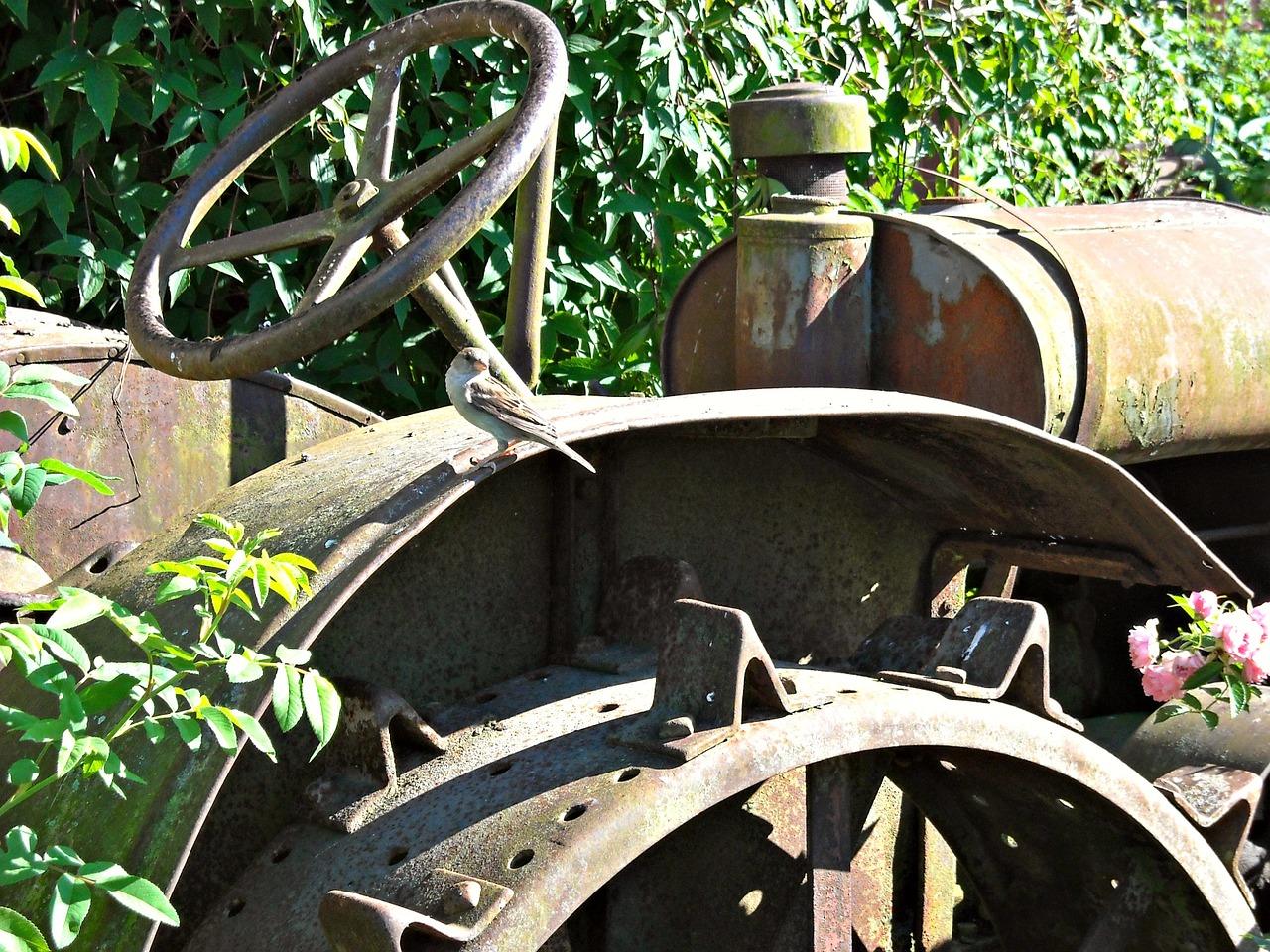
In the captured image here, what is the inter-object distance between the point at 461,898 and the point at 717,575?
0.79 meters

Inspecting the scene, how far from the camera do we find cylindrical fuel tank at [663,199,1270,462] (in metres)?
2.17

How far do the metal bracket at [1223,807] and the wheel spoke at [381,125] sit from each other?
134cm

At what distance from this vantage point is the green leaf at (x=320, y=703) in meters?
1.11

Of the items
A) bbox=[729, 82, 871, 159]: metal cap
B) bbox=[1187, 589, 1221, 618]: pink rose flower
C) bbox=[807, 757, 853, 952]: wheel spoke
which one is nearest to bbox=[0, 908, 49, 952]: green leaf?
bbox=[807, 757, 853, 952]: wheel spoke

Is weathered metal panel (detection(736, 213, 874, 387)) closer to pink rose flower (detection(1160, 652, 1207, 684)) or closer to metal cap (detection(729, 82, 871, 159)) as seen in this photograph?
metal cap (detection(729, 82, 871, 159))

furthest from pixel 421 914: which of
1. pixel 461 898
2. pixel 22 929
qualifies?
pixel 22 929

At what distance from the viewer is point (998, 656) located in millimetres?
1583

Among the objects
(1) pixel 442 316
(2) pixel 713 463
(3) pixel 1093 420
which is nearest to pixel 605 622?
(2) pixel 713 463

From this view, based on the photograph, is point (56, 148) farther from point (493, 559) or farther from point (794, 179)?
point (493, 559)

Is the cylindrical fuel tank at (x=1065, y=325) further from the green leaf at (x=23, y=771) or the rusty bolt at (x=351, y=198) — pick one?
the green leaf at (x=23, y=771)

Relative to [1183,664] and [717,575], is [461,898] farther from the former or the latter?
[1183,664]

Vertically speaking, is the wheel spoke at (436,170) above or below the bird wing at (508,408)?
above

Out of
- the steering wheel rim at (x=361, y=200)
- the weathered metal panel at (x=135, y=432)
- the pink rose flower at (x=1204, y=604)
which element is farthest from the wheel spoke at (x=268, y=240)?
the pink rose flower at (x=1204, y=604)

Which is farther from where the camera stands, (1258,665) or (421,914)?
(1258,665)
